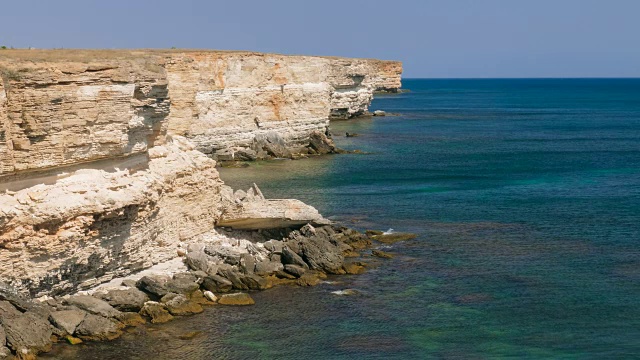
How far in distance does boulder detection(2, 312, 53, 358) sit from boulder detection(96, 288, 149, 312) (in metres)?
2.93

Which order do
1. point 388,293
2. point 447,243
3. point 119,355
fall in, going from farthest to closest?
point 447,243
point 388,293
point 119,355

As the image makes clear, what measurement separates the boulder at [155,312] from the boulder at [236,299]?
2362mm

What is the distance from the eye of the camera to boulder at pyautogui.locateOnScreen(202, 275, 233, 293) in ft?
A: 100

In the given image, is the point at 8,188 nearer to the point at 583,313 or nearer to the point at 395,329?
the point at 395,329

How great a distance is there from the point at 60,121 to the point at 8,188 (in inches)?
102

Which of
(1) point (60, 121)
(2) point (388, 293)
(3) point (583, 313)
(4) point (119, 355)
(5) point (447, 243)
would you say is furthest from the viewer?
(5) point (447, 243)

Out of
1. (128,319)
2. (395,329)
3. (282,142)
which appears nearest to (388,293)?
(395,329)

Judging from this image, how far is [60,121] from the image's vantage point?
26266mm

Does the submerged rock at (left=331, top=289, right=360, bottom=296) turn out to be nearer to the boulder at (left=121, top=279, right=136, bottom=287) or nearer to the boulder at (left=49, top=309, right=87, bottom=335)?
the boulder at (left=121, top=279, right=136, bottom=287)

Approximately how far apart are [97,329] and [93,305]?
114 centimetres

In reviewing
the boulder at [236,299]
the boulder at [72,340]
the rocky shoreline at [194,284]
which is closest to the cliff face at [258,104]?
the rocky shoreline at [194,284]

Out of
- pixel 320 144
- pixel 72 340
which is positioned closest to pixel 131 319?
pixel 72 340

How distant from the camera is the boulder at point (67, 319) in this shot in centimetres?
2511

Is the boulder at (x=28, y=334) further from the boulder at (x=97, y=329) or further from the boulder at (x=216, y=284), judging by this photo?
the boulder at (x=216, y=284)
